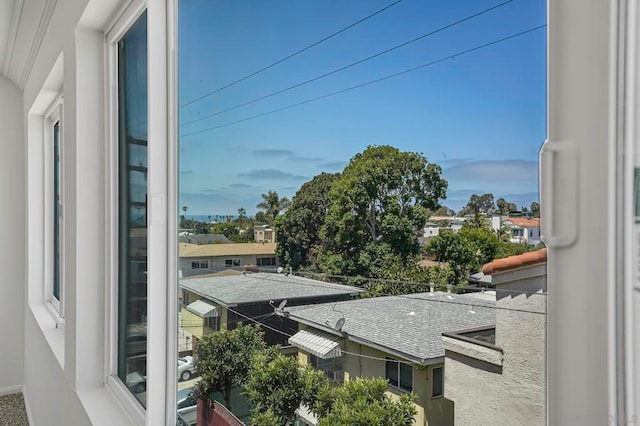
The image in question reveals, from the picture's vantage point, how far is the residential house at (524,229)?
58 cm

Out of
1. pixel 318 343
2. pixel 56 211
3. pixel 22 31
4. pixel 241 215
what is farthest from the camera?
pixel 56 211

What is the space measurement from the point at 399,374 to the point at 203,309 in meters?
0.82

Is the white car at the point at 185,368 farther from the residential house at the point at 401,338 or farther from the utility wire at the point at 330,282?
the residential house at the point at 401,338

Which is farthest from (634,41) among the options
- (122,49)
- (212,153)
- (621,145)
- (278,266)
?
(122,49)

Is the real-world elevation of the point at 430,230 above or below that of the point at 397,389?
above

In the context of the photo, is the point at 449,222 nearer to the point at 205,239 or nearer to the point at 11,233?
the point at 205,239

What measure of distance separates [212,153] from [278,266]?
44 cm

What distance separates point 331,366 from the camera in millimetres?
904

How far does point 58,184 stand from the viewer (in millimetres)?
3646

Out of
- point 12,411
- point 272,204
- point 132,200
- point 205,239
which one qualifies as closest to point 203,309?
point 205,239

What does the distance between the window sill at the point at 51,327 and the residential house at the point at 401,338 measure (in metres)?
2.09

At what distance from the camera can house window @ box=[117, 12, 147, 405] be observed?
73.9 inches

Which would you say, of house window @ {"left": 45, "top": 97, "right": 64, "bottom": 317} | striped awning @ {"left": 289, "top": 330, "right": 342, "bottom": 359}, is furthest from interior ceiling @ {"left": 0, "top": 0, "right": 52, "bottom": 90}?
striped awning @ {"left": 289, "top": 330, "right": 342, "bottom": 359}

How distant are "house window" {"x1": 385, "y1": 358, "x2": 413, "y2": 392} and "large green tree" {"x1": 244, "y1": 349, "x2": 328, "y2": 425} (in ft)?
0.64
